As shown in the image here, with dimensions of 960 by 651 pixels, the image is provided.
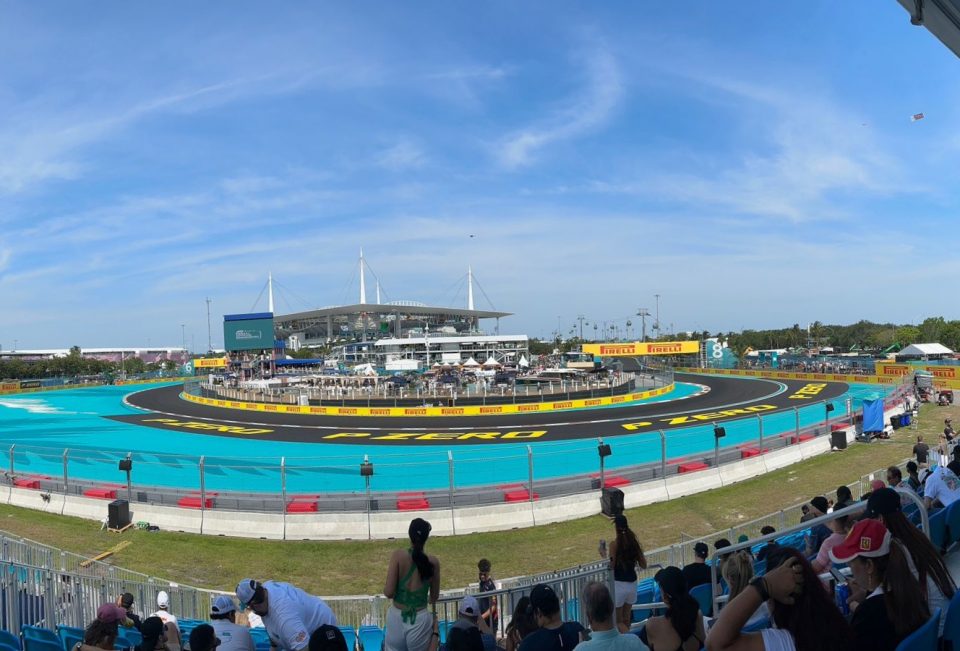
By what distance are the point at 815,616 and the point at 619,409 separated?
33.6 metres

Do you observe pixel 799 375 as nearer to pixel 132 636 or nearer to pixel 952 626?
pixel 952 626

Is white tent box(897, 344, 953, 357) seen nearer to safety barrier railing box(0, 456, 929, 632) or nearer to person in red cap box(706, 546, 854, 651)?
safety barrier railing box(0, 456, 929, 632)

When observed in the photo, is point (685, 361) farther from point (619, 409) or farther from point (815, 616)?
point (815, 616)

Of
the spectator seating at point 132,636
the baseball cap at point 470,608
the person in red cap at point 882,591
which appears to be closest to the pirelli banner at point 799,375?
the baseball cap at point 470,608

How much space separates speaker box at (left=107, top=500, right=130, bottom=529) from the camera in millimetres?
Answer: 14438

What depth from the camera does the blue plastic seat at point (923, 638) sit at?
2775mm

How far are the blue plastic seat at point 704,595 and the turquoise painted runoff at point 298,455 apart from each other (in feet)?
28.2

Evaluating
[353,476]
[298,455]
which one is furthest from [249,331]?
[353,476]

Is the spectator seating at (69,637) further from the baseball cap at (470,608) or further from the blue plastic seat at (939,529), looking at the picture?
the blue plastic seat at (939,529)

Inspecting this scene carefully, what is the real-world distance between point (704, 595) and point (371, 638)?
129 inches

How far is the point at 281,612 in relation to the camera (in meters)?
4.41

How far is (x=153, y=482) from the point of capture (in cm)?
1764

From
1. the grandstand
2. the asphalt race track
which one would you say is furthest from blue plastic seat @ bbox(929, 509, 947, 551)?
the asphalt race track

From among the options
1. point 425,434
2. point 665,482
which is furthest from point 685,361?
point 665,482
